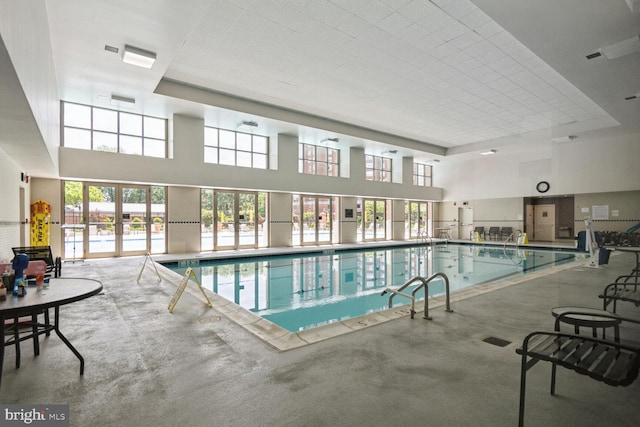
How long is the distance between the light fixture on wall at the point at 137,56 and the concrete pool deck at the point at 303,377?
14.1ft

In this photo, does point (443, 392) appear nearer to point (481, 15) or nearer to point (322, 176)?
point (481, 15)

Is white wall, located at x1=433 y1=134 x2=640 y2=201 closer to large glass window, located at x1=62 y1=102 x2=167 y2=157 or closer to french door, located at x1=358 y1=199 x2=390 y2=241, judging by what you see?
french door, located at x1=358 y1=199 x2=390 y2=241

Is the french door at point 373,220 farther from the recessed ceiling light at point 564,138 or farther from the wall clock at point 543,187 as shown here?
the recessed ceiling light at point 564,138

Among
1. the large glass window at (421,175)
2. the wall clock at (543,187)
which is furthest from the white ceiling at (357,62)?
the large glass window at (421,175)

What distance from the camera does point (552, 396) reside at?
2.02m

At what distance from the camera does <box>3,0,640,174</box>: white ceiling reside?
4.50 meters

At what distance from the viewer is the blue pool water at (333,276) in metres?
5.16

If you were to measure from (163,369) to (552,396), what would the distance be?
107 inches

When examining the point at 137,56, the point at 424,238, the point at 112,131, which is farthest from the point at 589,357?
the point at 424,238

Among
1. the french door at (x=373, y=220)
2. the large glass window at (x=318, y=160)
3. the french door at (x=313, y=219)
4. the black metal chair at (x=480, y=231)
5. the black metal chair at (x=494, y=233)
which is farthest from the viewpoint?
the black metal chair at (x=480, y=231)

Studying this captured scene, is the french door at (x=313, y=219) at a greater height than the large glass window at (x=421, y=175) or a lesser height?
lesser

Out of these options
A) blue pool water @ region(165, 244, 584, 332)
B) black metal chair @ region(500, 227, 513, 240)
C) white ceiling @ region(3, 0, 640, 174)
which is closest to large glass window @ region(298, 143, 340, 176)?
white ceiling @ region(3, 0, 640, 174)

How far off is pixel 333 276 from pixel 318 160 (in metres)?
6.93

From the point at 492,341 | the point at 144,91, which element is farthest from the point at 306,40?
the point at 492,341
